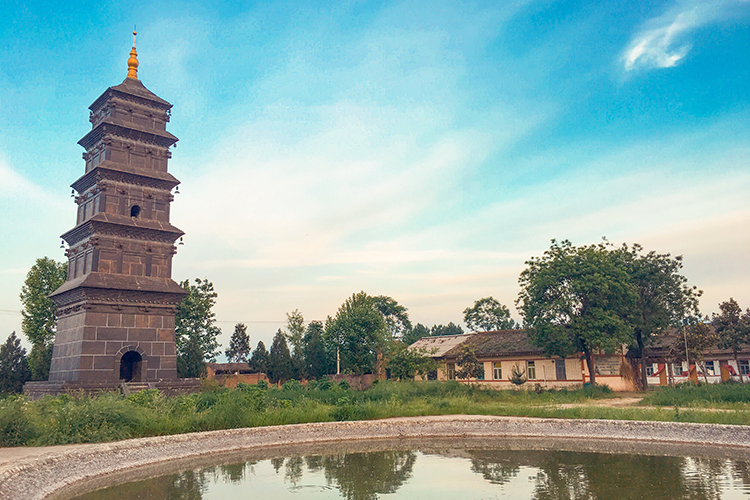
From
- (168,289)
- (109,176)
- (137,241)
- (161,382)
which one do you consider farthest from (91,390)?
(109,176)

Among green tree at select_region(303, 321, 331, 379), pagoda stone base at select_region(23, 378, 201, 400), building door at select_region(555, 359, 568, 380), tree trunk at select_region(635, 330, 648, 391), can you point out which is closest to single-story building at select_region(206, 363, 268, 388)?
green tree at select_region(303, 321, 331, 379)

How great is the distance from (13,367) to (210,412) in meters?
24.6

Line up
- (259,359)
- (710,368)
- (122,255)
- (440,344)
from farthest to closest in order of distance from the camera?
(259,359) < (440,344) < (710,368) < (122,255)

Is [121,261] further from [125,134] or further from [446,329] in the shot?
[446,329]

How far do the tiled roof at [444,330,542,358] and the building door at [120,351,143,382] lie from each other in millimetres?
21720

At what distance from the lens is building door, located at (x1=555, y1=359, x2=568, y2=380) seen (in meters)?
36.3

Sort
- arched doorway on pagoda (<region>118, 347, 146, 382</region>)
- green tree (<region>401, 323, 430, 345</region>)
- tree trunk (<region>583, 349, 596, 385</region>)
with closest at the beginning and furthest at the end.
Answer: arched doorway on pagoda (<region>118, 347, 146, 382</region>) < tree trunk (<region>583, 349, 596, 385</region>) < green tree (<region>401, 323, 430, 345</region>)

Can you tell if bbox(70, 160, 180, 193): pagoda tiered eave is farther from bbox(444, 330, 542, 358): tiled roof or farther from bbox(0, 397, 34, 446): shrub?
bbox(444, 330, 542, 358): tiled roof

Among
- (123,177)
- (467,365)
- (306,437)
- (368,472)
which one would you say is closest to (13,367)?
(123,177)

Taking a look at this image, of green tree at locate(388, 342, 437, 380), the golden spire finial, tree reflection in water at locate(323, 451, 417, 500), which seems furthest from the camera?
green tree at locate(388, 342, 437, 380)

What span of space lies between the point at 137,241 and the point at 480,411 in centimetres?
1740

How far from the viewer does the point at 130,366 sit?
2678 centimetres

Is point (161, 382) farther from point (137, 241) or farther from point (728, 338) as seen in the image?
point (728, 338)

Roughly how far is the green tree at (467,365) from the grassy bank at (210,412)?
33.3ft
